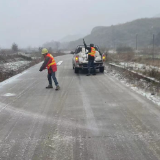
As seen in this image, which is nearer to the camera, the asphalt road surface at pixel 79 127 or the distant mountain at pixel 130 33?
the asphalt road surface at pixel 79 127

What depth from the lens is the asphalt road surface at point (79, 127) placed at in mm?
4035

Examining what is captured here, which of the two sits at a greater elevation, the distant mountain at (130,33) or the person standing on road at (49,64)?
the distant mountain at (130,33)

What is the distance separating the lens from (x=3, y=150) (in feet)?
13.7

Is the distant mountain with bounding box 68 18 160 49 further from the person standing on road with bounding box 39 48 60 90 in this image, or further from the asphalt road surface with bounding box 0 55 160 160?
the asphalt road surface with bounding box 0 55 160 160

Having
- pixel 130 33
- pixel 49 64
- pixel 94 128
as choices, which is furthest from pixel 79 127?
pixel 130 33

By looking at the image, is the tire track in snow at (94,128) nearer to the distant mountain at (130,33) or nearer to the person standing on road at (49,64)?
the person standing on road at (49,64)

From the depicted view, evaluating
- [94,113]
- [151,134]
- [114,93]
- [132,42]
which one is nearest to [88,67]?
[114,93]

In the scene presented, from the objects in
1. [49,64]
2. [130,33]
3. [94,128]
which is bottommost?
[94,128]

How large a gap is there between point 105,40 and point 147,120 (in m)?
138

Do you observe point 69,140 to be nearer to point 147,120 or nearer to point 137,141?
point 137,141

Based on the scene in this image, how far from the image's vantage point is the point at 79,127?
17.2 feet

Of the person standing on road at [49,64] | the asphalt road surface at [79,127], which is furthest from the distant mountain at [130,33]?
the asphalt road surface at [79,127]

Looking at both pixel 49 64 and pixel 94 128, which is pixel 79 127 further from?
pixel 49 64

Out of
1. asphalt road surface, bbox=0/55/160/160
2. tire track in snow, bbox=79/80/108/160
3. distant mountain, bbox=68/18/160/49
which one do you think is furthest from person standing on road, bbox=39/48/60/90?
distant mountain, bbox=68/18/160/49
